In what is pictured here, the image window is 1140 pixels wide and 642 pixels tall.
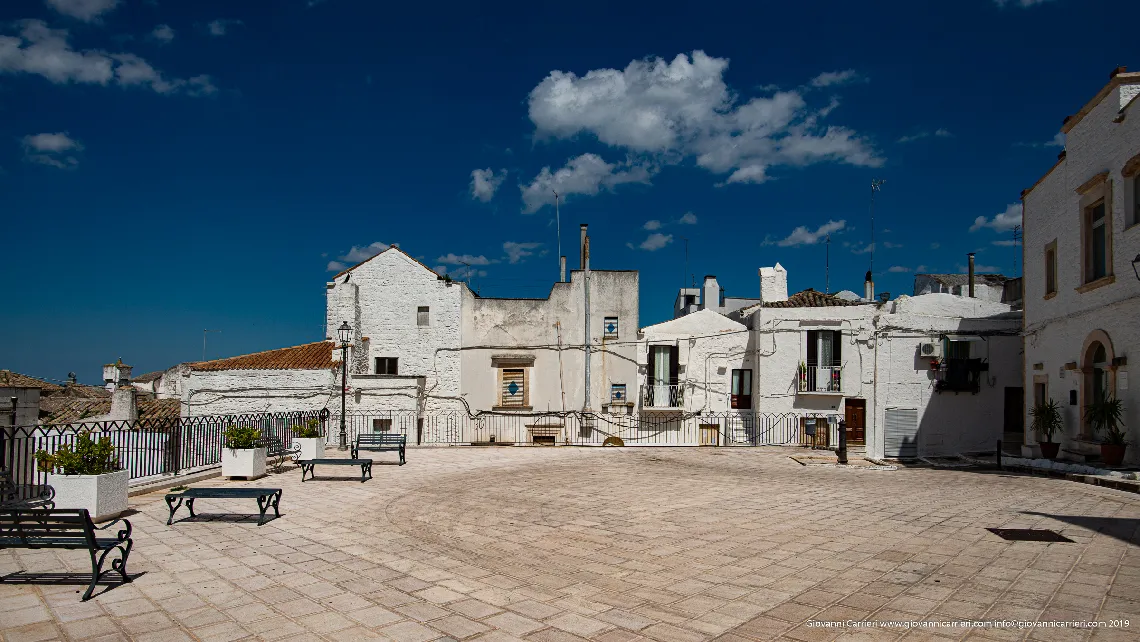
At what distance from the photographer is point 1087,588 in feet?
20.5

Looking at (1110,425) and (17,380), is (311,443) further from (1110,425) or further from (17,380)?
(1110,425)

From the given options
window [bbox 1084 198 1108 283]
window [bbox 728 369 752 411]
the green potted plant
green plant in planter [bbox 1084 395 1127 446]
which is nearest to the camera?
green plant in planter [bbox 1084 395 1127 446]

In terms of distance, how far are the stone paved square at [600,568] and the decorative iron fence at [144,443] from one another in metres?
1.52

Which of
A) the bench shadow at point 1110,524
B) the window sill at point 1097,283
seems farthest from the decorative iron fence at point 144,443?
the window sill at point 1097,283

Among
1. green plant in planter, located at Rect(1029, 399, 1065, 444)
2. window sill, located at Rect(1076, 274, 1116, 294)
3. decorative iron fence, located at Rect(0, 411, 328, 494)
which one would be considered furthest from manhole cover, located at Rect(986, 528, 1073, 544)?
decorative iron fence, located at Rect(0, 411, 328, 494)

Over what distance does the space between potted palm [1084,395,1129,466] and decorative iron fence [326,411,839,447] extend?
12.1 m

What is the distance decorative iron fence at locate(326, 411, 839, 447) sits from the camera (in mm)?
27406

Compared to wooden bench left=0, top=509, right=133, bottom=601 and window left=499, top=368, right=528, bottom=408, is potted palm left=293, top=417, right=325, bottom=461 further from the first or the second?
window left=499, top=368, right=528, bottom=408

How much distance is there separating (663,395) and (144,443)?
20.0 meters

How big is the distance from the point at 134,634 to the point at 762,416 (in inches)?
991

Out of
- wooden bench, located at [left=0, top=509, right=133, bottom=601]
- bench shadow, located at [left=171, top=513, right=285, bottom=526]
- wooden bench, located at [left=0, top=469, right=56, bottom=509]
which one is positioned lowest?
bench shadow, located at [left=171, top=513, right=285, bottom=526]

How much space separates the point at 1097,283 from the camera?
1589 centimetres

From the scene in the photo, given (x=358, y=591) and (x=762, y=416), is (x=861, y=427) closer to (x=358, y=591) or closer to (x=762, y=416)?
(x=762, y=416)

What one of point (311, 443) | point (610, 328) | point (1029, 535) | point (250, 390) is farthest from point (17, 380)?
point (610, 328)
